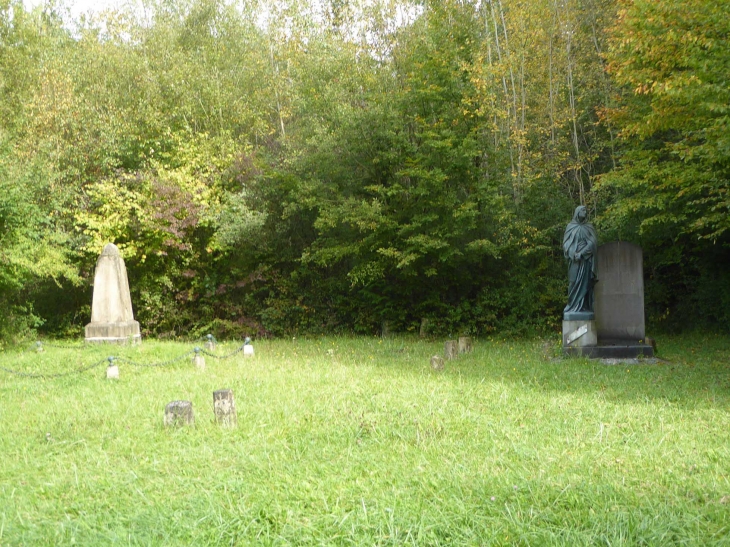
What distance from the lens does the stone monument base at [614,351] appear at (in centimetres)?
1162

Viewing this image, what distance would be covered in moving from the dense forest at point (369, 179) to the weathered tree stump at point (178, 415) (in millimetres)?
9101

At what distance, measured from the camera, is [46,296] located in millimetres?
20328

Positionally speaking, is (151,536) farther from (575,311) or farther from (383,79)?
(383,79)

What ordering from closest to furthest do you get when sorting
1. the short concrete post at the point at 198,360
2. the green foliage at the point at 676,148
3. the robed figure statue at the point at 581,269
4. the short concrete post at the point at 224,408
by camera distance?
1. the short concrete post at the point at 224,408
2. the green foliage at the point at 676,148
3. the short concrete post at the point at 198,360
4. the robed figure statue at the point at 581,269

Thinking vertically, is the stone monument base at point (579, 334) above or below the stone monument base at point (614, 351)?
above

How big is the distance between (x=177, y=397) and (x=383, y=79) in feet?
37.4

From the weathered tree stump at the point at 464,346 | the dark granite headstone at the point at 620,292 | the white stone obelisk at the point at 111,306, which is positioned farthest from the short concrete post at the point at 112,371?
the dark granite headstone at the point at 620,292

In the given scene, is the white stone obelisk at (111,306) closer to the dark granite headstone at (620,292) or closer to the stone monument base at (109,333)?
the stone monument base at (109,333)

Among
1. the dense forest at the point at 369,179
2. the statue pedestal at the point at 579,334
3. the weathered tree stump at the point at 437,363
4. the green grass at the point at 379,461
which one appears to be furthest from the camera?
the dense forest at the point at 369,179

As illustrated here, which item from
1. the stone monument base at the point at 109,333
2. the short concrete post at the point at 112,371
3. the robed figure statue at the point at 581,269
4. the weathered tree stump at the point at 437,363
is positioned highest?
the robed figure statue at the point at 581,269

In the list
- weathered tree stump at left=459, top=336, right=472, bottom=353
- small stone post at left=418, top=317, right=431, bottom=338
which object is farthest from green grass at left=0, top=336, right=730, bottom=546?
small stone post at left=418, top=317, right=431, bottom=338

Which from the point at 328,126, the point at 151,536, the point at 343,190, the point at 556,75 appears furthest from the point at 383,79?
the point at 151,536

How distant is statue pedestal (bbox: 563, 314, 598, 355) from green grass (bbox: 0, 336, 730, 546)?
2.01 metres

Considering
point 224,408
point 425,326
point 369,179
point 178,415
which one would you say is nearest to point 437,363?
point 224,408
